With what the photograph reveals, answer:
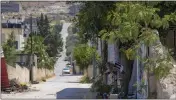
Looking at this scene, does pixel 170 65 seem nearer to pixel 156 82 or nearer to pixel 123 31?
pixel 156 82

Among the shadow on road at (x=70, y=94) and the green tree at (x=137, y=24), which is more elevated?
the green tree at (x=137, y=24)

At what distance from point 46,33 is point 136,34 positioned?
280 feet

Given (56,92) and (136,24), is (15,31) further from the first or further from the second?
Result: (136,24)

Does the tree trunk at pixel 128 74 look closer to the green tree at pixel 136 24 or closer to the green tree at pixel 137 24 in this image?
the green tree at pixel 136 24

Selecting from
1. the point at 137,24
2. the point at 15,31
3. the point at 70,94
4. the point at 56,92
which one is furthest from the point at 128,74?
the point at 15,31

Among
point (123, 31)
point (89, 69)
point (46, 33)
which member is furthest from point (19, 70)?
point (46, 33)

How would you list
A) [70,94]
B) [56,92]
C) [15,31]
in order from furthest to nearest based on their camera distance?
[15,31]
[56,92]
[70,94]

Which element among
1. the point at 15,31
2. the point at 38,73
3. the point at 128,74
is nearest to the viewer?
the point at 128,74

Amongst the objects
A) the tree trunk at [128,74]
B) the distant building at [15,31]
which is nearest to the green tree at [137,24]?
the tree trunk at [128,74]

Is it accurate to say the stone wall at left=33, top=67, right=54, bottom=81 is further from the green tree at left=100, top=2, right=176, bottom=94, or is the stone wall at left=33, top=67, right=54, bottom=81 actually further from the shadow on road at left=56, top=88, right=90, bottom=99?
the green tree at left=100, top=2, right=176, bottom=94

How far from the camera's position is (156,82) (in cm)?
1411

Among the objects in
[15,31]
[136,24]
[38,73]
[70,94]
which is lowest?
[38,73]

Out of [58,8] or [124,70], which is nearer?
[124,70]

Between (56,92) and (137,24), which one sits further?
(56,92)
